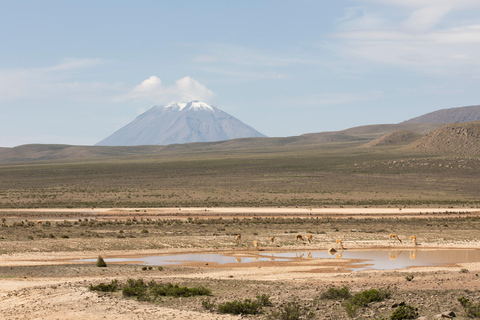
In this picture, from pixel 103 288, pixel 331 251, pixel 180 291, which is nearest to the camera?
pixel 180 291

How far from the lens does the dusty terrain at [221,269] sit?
12.6 m

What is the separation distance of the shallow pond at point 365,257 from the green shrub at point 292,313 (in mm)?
8425

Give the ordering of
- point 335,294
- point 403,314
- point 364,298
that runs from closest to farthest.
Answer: point 403,314 < point 364,298 < point 335,294

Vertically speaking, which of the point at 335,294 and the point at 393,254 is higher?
the point at 335,294

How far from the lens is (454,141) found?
390 ft

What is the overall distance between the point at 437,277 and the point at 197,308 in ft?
26.2

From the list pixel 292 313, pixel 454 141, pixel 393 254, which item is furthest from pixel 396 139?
pixel 292 313

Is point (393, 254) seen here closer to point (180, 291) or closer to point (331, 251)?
point (331, 251)

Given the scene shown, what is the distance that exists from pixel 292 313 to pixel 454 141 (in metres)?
117

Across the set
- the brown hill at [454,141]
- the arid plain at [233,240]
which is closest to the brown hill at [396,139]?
the brown hill at [454,141]

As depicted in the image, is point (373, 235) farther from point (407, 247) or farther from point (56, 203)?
point (56, 203)

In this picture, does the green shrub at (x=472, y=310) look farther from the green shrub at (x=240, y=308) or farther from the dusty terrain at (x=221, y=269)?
the green shrub at (x=240, y=308)

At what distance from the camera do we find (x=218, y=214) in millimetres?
45469

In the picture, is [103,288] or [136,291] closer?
[136,291]
